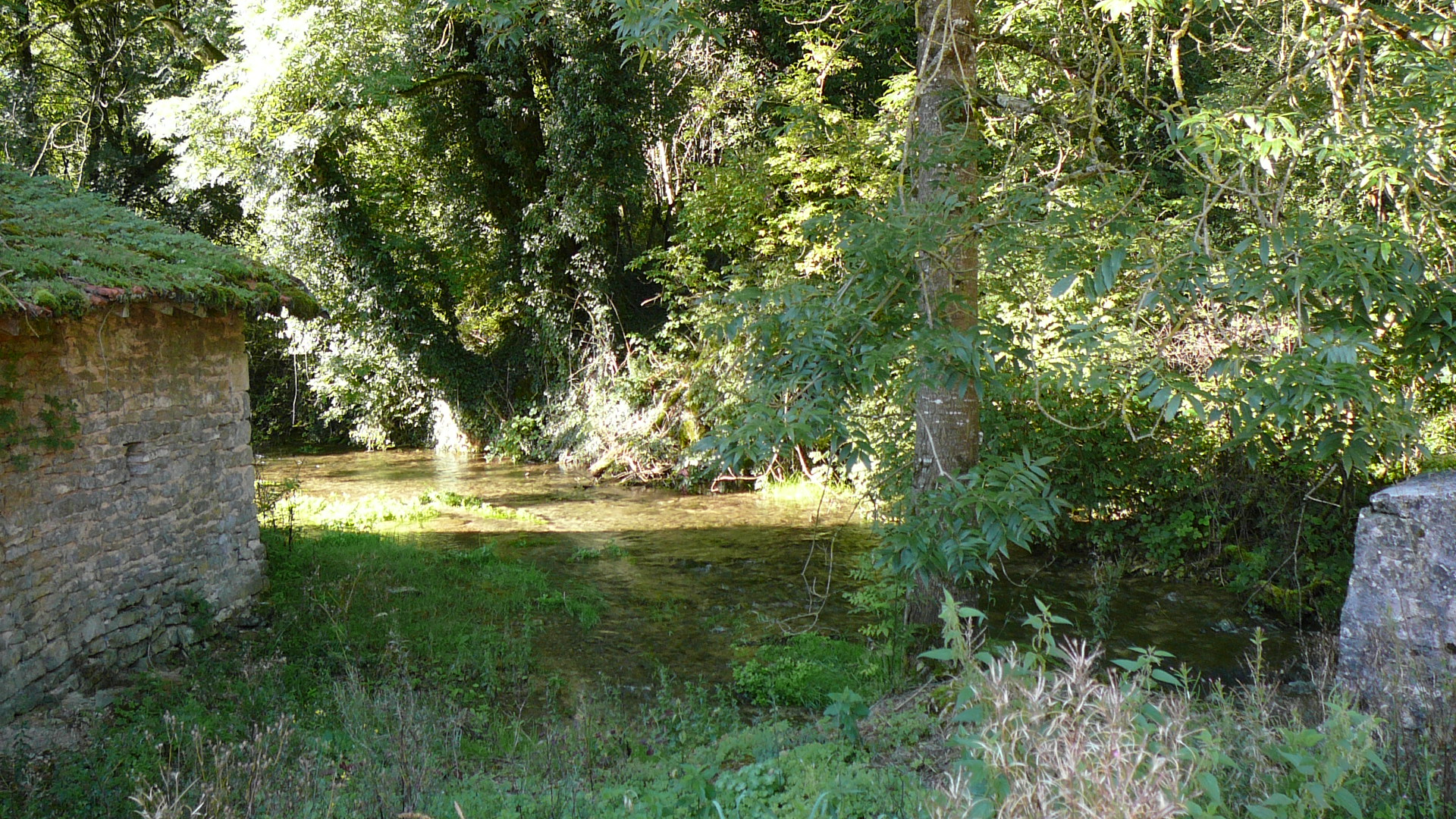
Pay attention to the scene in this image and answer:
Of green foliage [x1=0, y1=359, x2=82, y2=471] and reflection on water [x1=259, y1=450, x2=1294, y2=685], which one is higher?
green foliage [x1=0, y1=359, x2=82, y2=471]

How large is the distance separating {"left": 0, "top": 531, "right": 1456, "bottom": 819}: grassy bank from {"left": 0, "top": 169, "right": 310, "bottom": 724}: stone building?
49 cm

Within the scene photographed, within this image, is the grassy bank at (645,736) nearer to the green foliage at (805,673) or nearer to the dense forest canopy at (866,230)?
the green foliage at (805,673)

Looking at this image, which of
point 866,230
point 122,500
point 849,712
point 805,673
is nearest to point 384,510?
point 122,500

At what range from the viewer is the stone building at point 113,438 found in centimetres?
552

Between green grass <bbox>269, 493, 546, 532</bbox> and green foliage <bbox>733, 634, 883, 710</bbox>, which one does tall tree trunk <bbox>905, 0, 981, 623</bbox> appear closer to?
green foliage <bbox>733, 634, 883, 710</bbox>

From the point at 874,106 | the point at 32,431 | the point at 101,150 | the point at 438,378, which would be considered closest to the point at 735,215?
the point at 874,106

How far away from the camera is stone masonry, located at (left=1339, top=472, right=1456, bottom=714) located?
16.4ft

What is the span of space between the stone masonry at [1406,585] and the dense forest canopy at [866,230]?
80 cm

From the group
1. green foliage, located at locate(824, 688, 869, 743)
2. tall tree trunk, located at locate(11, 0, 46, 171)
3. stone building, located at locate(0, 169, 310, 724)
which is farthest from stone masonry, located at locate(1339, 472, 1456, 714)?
tall tree trunk, located at locate(11, 0, 46, 171)

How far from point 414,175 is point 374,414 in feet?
16.2

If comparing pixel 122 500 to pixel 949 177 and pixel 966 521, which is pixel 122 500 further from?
pixel 949 177

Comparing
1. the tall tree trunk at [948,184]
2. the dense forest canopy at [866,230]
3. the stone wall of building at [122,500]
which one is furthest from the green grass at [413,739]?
the tall tree trunk at [948,184]

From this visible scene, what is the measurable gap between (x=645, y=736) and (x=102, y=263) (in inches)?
177

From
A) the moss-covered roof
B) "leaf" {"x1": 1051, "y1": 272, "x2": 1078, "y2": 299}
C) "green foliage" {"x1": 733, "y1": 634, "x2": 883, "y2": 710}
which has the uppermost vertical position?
the moss-covered roof
